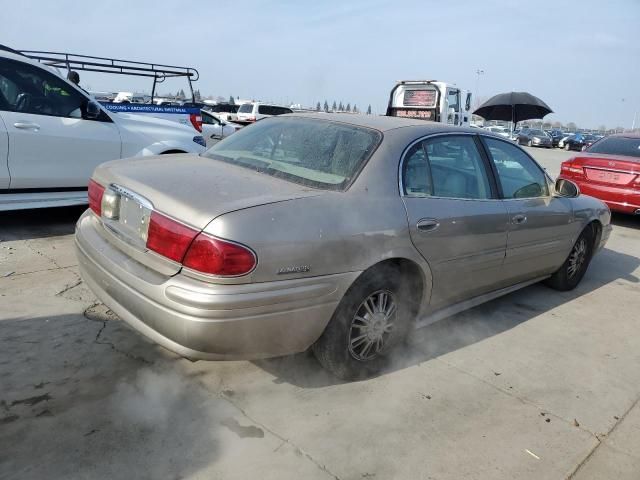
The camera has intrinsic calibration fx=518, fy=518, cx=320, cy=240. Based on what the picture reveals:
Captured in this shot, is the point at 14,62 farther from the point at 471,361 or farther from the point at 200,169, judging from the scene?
the point at 471,361

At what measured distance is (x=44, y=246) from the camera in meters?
4.84

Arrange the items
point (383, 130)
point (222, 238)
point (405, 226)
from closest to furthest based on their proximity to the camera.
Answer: point (222, 238) → point (405, 226) → point (383, 130)

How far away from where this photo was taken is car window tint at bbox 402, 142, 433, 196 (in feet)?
9.85

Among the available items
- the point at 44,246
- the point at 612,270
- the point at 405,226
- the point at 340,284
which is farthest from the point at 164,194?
the point at 612,270

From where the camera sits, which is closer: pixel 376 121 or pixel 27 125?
pixel 376 121

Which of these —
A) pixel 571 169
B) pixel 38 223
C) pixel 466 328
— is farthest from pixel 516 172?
pixel 571 169

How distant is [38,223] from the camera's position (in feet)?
18.5

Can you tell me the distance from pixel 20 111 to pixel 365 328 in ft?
13.6

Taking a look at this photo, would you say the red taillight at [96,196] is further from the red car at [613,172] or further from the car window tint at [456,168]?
the red car at [613,172]

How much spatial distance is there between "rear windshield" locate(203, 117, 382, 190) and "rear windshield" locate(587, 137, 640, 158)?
683 cm

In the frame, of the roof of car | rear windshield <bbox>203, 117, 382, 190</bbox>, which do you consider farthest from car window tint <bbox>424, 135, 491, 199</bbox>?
rear windshield <bbox>203, 117, 382, 190</bbox>

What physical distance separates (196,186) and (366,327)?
47.3 inches

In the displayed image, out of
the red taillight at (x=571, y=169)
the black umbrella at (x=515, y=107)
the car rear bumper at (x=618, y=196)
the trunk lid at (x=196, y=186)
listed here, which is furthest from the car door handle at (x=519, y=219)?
the black umbrella at (x=515, y=107)

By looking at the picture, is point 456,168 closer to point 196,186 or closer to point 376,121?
point 376,121
